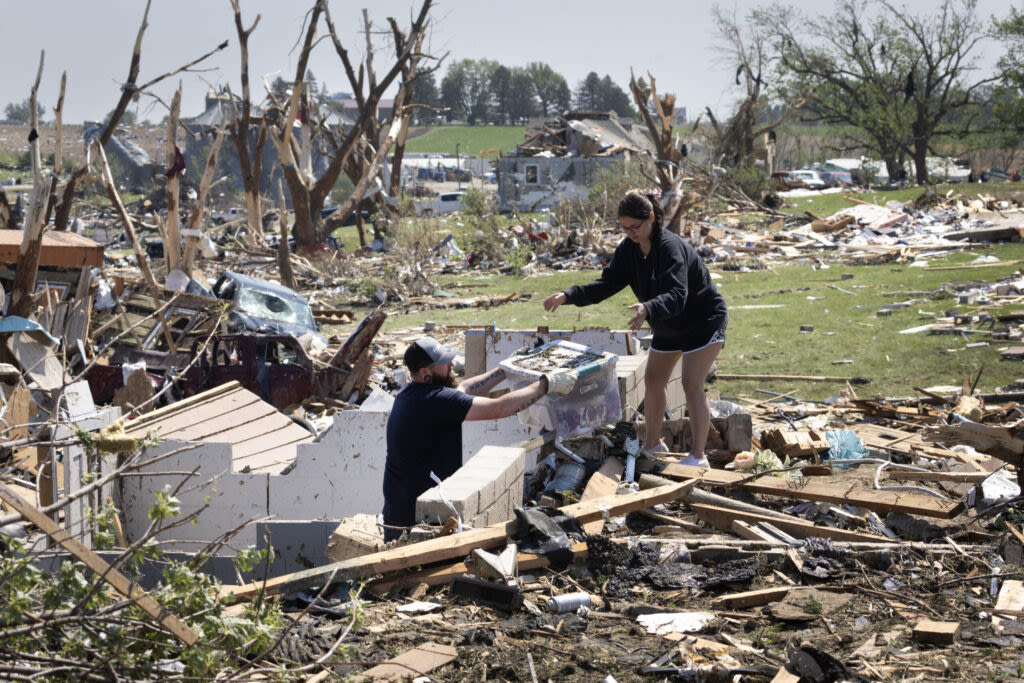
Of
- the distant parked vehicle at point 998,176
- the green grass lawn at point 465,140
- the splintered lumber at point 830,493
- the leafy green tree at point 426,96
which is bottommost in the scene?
the splintered lumber at point 830,493

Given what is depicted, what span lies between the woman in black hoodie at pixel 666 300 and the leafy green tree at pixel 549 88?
108019 millimetres

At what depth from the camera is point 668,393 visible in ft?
23.0

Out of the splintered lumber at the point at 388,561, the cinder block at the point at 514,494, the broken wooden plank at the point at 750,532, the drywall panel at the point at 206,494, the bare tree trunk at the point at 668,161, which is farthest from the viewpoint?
the bare tree trunk at the point at 668,161


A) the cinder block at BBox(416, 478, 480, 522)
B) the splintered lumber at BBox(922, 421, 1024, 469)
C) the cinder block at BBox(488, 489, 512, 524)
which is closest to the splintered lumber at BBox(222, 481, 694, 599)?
the cinder block at BBox(416, 478, 480, 522)

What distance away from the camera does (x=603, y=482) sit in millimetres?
5191

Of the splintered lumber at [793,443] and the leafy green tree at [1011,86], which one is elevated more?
the leafy green tree at [1011,86]

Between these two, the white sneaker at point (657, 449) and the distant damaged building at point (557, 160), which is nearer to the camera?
the white sneaker at point (657, 449)

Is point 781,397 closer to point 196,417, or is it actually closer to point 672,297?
point 672,297

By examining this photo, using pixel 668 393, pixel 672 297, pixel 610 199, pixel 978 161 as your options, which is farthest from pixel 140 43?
pixel 978 161

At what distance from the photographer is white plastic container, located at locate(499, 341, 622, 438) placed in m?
5.54

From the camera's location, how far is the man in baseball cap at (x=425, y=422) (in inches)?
Answer: 181

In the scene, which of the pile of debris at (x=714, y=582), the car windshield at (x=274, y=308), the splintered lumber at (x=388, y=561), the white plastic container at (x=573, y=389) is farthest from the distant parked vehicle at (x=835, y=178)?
the splintered lumber at (x=388, y=561)

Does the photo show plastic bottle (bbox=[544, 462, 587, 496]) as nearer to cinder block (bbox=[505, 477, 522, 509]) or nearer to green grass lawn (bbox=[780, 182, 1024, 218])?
cinder block (bbox=[505, 477, 522, 509])

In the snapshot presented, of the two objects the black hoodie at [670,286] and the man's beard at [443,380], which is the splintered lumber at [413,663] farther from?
the black hoodie at [670,286]
